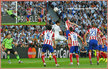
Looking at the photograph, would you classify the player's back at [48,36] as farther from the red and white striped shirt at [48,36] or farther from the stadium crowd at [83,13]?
the stadium crowd at [83,13]

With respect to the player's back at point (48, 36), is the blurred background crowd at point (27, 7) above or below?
above

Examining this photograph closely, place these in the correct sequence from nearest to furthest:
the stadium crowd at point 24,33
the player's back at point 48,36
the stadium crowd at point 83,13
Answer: the player's back at point 48,36
the stadium crowd at point 24,33
the stadium crowd at point 83,13

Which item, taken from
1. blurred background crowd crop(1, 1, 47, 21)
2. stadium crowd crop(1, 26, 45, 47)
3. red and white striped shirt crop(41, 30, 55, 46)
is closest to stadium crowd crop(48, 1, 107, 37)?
blurred background crowd crop(1, 1, 47, 21)

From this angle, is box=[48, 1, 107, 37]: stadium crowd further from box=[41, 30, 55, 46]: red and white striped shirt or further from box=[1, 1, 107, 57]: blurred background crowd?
box=[41, 30, 55, 46]: red and white striped shirt

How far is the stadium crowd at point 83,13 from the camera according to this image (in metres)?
38.1

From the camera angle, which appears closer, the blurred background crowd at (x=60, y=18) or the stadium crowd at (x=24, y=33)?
the stadium crowd at (x=24, y=33)

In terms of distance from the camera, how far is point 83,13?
131 ft

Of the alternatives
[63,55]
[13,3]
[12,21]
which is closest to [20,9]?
[13,3]

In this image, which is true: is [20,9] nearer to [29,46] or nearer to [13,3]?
[13,3]

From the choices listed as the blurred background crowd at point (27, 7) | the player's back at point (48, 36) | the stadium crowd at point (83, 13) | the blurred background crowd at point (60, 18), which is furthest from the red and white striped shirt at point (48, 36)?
the stadium crowd at point (83, 13)

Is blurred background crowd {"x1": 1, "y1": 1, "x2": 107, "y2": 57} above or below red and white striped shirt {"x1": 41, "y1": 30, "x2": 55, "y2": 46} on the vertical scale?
above

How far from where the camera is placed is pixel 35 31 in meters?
35.9

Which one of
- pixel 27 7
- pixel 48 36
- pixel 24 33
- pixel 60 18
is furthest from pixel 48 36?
pixel 60 18

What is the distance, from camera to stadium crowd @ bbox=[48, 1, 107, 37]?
125 ft
